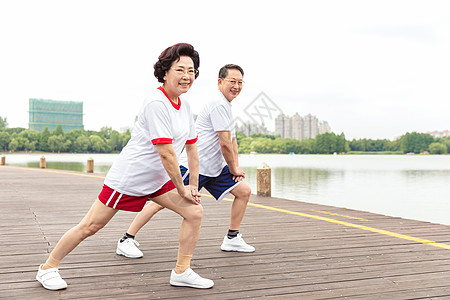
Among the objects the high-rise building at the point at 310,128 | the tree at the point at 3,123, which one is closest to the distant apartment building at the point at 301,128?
the high-rise building at the point at 310,128

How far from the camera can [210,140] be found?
4.07 m

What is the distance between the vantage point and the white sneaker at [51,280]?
303 cm

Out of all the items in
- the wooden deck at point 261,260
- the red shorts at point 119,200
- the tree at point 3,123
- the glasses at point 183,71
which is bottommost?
the wooden deck at point 261,260

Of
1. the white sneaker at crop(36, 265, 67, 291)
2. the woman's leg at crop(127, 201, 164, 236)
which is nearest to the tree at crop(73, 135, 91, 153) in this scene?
the woman's leg at crop(127, 201, 164, 236)

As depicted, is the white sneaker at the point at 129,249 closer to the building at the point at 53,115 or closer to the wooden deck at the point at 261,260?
the wooden deck at the point at 261,260

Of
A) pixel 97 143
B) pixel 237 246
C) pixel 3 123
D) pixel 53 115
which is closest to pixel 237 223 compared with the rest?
pixel 237 246

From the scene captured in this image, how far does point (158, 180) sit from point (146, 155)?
204mm

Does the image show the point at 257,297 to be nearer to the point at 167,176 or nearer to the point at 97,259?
the point at 167,176

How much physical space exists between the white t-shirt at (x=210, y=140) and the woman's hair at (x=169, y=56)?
3.09 feet

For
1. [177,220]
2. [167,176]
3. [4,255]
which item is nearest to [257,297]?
[167,176]

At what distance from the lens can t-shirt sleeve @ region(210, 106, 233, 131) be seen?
12.9 ft

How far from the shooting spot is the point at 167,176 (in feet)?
10.5

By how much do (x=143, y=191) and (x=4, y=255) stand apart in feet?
5.94

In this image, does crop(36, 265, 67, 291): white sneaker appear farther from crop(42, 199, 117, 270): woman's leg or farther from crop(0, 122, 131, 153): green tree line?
crop(0, 122, 131, 153): green tree line
